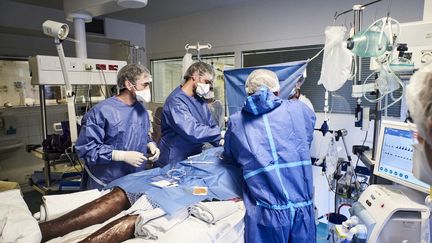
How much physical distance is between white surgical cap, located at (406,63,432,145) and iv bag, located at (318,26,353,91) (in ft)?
4.73

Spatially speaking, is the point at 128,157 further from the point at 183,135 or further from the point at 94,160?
the point at 183,135

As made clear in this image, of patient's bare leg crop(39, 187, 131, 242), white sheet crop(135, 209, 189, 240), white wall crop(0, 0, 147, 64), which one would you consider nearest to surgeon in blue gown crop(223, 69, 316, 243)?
white sheet crop(135, 209, 189, 240)

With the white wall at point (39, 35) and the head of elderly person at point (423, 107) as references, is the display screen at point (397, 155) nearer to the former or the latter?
the head of elderly person at point (423, 107)

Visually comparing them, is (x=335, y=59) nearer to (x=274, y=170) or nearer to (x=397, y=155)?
(x=397, y=155)

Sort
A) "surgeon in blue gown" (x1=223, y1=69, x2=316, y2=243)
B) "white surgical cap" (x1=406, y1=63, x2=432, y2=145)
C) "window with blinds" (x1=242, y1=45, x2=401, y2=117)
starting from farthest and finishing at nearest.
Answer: "window with blinds" (x1=242, y1=45, x2=401, y2=117), "surgeon in blue gown" (x1=223, y1=69, x2=316, y2=243), "white surgical cap" (x1=406, y1=63, x2=432, y2=145)

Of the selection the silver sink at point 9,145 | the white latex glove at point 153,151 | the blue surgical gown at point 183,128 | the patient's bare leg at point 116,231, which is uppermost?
the blue surgical gown at point 183,128

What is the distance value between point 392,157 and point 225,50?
2.87 m

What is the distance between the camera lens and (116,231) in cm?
130

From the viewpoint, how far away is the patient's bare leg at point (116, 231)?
1.23m

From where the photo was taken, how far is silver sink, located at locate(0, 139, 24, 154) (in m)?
4.18

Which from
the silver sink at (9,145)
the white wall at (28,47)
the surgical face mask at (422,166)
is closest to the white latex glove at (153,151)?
the surgical face mask at (422,166)

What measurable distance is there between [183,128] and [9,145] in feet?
11.7

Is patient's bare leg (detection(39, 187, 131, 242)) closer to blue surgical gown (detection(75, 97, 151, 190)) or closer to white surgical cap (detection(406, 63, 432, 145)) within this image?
blue surgical gown (detection(75, 97, 151, 190))

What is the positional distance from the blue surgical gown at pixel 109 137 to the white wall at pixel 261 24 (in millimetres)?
2089
